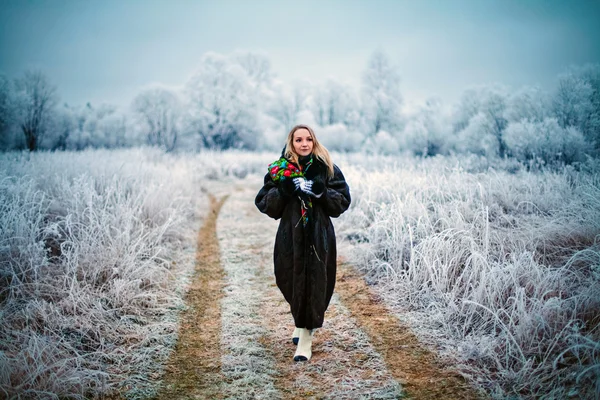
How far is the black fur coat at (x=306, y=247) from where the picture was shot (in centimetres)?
248

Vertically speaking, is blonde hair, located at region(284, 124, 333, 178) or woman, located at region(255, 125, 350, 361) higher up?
blonde hair, located at region(284, 124, 333, 178)

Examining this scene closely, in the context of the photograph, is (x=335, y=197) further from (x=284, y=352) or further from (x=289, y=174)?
(x=284, y=352)

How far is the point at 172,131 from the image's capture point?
70.9 feet

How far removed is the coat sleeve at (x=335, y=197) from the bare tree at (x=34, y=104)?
38.8 ft

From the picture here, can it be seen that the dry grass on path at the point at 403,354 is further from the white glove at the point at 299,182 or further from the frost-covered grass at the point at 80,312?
the frost-covered grass at the point at 80,312

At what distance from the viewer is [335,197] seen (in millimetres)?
2516

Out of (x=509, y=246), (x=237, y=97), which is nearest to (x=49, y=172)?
(x=509, y=246)

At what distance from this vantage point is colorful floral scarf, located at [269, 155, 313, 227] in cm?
242

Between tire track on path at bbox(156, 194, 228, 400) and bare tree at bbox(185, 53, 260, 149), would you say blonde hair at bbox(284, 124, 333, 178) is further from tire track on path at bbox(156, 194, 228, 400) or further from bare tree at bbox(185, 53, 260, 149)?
bare tree at bbox(185, 53, 260, 149)

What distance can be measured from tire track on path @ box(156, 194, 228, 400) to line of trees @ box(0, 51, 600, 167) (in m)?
6.01

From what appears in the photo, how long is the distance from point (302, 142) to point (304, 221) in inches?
23.9

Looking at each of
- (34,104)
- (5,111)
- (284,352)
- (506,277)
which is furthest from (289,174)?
(34,104)

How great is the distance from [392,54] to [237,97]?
11826 mm

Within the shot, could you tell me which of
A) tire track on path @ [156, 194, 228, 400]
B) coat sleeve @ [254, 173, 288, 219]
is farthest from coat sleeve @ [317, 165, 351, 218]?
tire track on path @ [156, 194, 228, 400]
